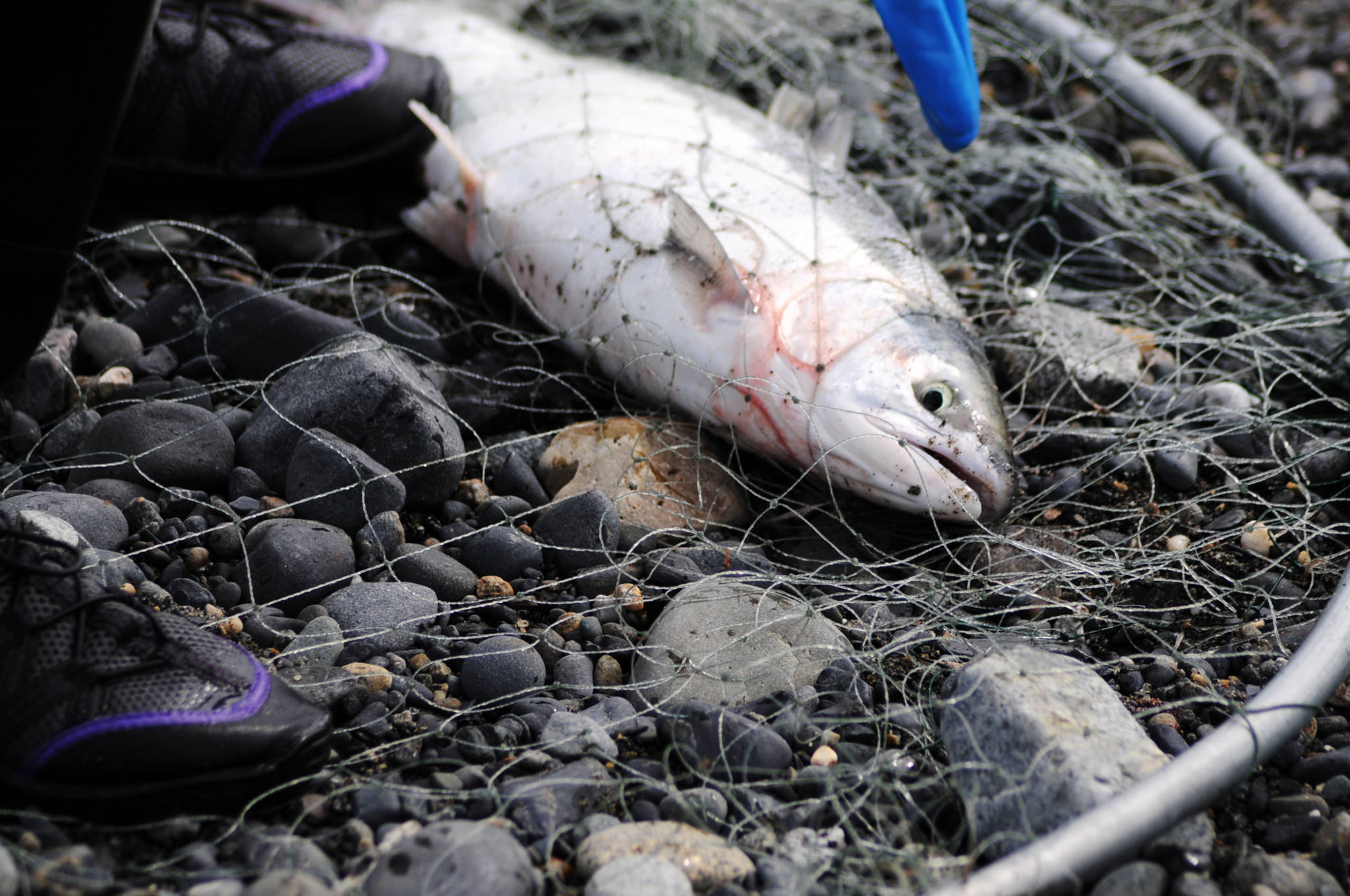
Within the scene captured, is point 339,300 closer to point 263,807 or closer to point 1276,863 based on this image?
point 263,807

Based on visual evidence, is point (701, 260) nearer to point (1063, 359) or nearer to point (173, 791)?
point (1063, 359)

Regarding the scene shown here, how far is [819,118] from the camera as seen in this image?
13.5 ft

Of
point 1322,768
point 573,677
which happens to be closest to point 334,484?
point 573,677

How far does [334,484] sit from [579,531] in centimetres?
68

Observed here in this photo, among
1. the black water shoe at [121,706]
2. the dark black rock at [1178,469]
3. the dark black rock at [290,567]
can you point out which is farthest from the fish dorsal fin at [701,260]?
the black water shoe at [121,706]

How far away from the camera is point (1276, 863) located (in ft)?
6.40

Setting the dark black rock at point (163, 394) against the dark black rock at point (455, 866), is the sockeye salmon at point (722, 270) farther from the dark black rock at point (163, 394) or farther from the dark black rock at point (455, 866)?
the dark black rock at point (455, 866)

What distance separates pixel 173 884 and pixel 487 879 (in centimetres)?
56

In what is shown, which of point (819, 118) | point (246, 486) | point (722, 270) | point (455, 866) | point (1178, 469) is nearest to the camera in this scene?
point (455, 866)

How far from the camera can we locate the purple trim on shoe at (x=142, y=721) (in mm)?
1806

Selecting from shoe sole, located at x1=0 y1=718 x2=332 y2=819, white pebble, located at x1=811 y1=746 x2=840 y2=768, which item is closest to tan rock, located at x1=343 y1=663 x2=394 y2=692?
shoe sole, located at x1=0 y1=718 x2=332 y2=819

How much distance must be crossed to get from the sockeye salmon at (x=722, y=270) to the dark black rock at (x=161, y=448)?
120cm

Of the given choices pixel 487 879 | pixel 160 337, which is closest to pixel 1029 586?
pixel 487 879

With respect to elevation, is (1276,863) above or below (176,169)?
below
